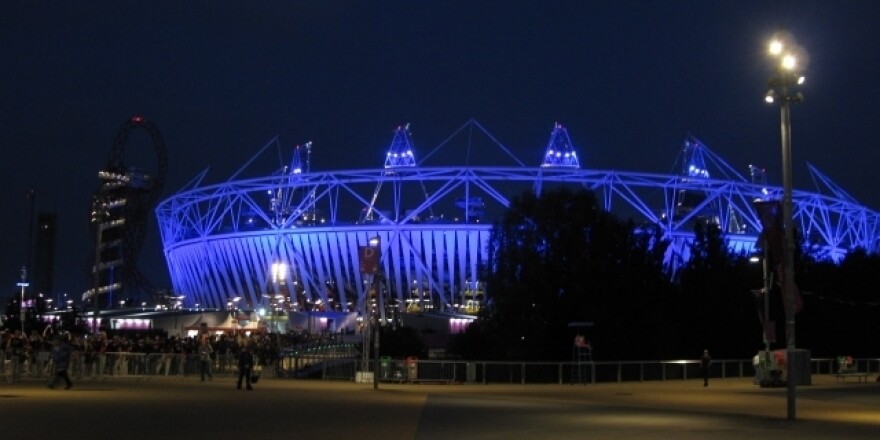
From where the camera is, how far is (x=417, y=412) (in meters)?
22.6

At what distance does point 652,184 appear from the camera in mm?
103375

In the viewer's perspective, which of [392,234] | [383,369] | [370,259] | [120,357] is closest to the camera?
[370,259]

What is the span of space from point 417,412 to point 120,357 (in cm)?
2002

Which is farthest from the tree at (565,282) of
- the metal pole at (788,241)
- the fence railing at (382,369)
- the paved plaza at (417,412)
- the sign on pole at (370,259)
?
the metal pole at (788,241)

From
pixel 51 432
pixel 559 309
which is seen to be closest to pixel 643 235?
pixel 559 309

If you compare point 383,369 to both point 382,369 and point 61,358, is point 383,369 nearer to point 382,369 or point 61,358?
Answer: point 382,369

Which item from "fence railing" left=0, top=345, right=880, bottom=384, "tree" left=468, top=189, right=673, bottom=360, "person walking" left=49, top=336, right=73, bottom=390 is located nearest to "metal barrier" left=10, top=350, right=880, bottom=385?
"fence railing" left=0, top=345, right=880, bottom=384

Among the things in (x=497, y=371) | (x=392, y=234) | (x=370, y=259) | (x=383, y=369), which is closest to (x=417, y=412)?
(x=370, y=259)

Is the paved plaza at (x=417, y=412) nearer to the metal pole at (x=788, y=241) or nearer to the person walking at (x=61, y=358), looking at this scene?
the person walking at (x=61, y=358)

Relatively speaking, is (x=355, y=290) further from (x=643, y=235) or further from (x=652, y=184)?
(x=643, y=235)

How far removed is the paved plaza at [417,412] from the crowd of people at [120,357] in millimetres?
2252

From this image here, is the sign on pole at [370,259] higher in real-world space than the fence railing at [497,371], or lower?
higher

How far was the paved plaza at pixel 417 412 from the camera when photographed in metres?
17.5

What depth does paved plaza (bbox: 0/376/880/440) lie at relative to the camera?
1747cm
